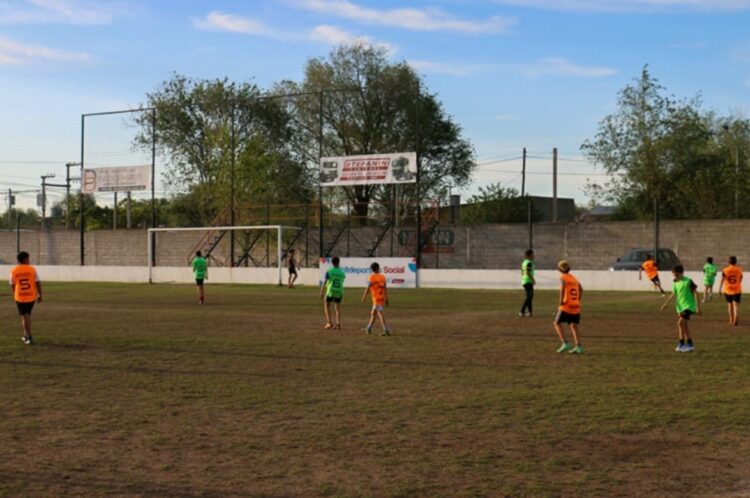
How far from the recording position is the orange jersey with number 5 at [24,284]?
1777 cm

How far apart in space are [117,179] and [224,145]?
998cm

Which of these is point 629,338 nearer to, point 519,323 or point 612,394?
point 519,323

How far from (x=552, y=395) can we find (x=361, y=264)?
1213 inches

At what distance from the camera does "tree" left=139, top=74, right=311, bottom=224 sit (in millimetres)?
57156

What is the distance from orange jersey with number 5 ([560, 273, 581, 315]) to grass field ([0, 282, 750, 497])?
2.64 ft

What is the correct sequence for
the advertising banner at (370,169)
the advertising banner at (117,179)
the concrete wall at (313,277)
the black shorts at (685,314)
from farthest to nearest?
the advertising banner at (117,179), the advertising banner at (370,169), the concrete wall at (313,277), the black shorts at (685,314)

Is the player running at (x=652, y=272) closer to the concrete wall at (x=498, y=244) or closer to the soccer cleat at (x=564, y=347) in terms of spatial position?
the concrete wall at (x=498, y=244)

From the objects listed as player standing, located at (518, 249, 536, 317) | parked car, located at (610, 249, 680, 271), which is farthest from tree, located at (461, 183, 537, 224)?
player standing, located at (518, 249, 536, 317)

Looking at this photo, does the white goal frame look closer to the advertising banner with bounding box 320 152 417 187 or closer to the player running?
the advertising banner with bounding box 320 152 417 187

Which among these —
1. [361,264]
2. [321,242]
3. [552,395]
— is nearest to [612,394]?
[552,395]

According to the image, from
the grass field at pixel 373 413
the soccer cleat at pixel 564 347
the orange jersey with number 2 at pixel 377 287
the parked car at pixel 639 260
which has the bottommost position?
the grass field at pixel 373 413

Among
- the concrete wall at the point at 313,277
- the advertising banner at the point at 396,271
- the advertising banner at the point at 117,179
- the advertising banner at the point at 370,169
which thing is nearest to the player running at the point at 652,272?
the concrete wall at the point at 313,277

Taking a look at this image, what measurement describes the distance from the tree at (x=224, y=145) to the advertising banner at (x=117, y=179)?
504cm

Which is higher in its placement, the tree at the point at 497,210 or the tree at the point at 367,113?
the tree at the point at 367,113
